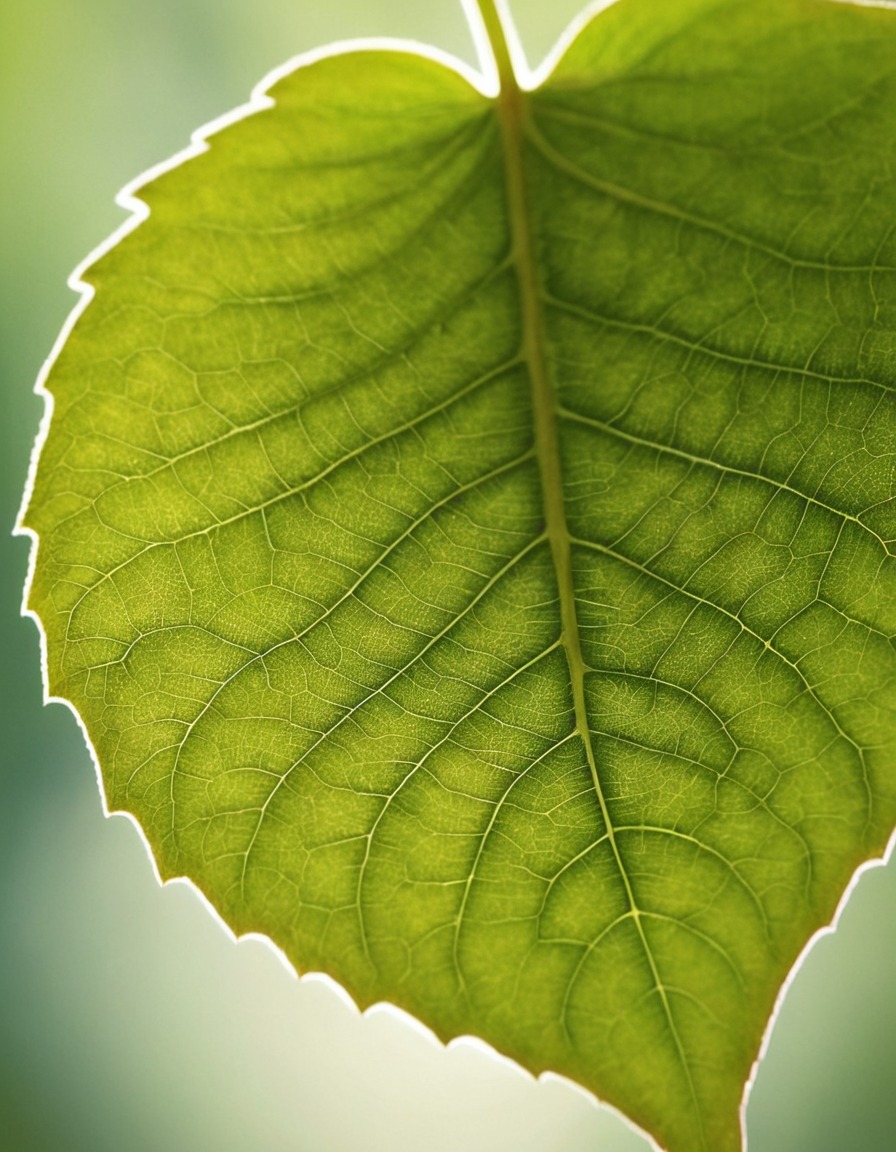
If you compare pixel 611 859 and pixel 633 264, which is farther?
pixel 611 859

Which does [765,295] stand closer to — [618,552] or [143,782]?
[618,552]

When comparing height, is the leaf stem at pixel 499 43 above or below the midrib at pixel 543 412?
above

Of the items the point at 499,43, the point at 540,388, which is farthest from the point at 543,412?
the point at 499,43

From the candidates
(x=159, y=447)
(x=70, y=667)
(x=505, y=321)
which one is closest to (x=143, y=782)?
(x=70, y=667)

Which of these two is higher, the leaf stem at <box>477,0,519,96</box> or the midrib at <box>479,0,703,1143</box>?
the leaf stem at <box>477,0,519,96</box>

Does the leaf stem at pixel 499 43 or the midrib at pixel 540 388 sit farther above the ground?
the leaf stem at pixel 499 43

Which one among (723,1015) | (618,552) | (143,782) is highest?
(618,552)

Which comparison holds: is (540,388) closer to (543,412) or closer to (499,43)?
(543,412)

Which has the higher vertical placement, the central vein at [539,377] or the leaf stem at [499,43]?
the leaf stem at [499,43]
